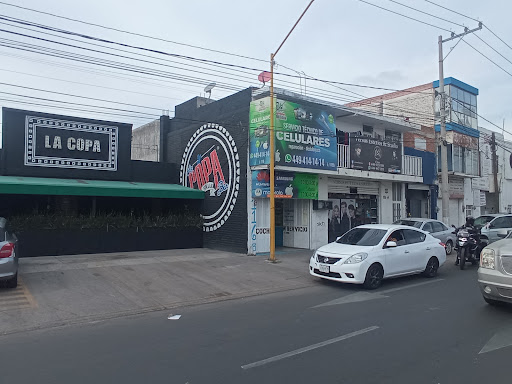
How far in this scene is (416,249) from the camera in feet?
37.3

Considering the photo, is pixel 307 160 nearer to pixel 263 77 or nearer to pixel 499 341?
pixel 263 77

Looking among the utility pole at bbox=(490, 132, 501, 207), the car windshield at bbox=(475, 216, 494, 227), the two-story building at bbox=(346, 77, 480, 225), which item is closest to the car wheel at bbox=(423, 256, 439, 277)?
the car windshield at bbox=(475, 216, 494, 227)

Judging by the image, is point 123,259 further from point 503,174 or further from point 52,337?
point 503,174

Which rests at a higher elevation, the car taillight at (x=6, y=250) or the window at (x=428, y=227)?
the window at (x=428, y=227)

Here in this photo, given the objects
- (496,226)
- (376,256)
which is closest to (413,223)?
(496,226)

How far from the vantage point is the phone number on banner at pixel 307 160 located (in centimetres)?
1583

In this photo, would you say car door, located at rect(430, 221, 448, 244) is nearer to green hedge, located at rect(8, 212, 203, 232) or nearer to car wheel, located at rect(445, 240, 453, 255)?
car wheel, located at rect(445, 240, 453, 255)

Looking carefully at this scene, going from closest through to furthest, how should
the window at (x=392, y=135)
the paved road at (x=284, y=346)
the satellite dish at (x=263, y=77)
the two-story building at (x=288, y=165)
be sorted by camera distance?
the paved road at (x=284, y=346) < the two-story building at (x=288, y=165) < the satellite dish at (x=263, y=77) < the window at (x=392, y=135)

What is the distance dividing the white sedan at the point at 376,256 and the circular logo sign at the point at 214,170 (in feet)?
20.8

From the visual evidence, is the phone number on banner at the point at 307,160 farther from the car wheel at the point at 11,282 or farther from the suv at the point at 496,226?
the car wheel at the point at 11,282

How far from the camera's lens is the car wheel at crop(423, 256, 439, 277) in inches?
466

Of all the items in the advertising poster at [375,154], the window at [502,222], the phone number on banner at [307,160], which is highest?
the advertising poster at [375,154]

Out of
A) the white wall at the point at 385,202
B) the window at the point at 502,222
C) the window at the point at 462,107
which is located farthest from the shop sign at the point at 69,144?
the window at the point at 462,107

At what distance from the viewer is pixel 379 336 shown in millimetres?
6336
